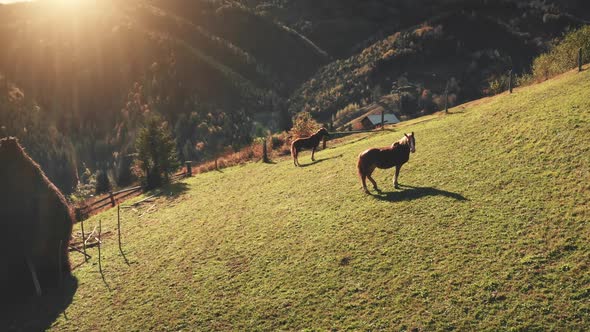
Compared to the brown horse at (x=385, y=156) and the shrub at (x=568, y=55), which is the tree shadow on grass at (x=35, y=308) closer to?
the brown horse at (x=385, y=156)

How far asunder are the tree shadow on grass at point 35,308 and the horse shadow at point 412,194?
42.8 ft

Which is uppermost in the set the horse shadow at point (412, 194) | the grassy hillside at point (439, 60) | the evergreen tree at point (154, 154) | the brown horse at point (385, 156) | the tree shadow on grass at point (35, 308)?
the grassy hillside at point (439, 60)

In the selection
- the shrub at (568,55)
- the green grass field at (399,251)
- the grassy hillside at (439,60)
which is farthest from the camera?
the grassy hillside at (439,60)

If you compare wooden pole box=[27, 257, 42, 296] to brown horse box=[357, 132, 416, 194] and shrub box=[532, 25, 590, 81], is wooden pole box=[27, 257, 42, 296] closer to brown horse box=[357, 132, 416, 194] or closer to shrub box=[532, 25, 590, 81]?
brown horse box=[357, 132, 416, 194]

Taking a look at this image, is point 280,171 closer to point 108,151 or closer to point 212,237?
point 212,237

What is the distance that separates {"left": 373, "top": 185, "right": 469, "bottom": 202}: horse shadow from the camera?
49.3ft

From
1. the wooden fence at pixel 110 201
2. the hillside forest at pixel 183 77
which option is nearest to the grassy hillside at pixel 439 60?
the hillside forest at pixel 183 77

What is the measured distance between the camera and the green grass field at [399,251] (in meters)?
9.80

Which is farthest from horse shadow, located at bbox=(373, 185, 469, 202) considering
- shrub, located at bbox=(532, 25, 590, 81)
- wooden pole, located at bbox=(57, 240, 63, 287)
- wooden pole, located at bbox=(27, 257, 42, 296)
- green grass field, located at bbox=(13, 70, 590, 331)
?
shrub, located at bbox=(532, 25, 590, 81)

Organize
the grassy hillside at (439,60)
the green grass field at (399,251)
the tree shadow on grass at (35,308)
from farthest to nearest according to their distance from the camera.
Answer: the grassy hillside at (439,60)
the tree shadow on grass at (35,308)
the green grass field at (399,251)

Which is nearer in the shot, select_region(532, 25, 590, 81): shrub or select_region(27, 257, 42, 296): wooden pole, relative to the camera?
select_region(27, 257, 42, 296): wooden pole

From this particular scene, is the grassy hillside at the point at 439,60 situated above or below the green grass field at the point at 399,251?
above

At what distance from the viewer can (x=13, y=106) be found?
144875 mm

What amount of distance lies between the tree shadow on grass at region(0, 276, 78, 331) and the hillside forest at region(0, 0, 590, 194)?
339 ft
